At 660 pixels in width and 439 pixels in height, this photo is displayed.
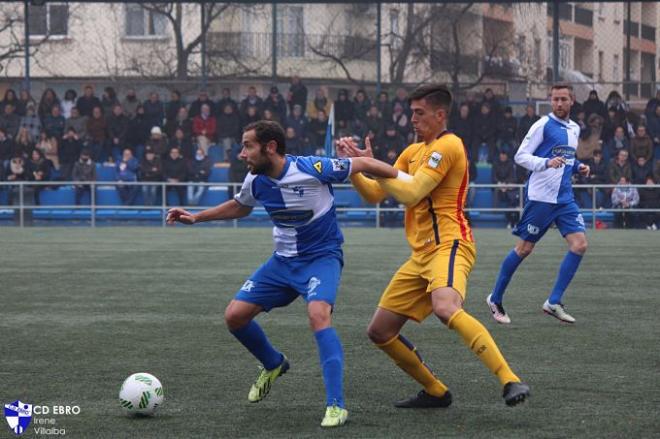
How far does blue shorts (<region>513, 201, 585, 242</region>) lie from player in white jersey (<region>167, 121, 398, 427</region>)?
403 centimetres

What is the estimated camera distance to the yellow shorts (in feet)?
21.1

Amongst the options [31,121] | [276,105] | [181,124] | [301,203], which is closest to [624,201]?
[276,105]

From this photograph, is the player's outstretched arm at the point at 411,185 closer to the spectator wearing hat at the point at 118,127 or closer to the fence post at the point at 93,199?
the fence post at the point at 93,199

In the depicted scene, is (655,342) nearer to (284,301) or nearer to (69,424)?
(284,301)

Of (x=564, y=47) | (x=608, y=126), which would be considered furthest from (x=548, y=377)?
(x=564, y=47)

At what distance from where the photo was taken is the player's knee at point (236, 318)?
667cm

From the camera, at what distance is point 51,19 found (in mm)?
34656

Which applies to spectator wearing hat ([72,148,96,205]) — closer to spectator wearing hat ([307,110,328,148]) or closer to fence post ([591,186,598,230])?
spectator wearing hat ([307,110,328,148])

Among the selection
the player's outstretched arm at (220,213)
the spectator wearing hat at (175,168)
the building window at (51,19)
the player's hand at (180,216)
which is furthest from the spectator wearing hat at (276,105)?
the player's hand at (180,216)

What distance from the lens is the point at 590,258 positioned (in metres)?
16.4

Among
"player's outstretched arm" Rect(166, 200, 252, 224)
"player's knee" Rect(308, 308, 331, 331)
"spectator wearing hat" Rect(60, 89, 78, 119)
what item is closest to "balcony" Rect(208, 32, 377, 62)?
"spectator wearing hat" Rect(60, 89, 78, 119)

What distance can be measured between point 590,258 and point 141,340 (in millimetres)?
9063

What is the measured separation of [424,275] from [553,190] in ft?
13.8

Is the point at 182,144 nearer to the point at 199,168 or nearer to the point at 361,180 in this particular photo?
the point at 199,168
